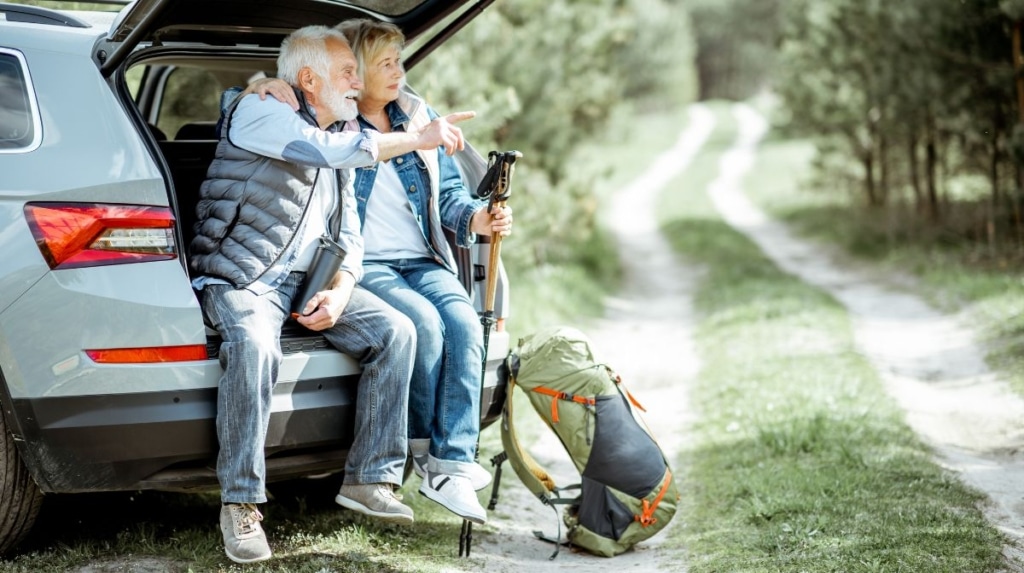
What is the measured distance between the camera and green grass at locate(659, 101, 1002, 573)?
159 inches

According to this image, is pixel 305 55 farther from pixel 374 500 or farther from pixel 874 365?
pixel 874 365

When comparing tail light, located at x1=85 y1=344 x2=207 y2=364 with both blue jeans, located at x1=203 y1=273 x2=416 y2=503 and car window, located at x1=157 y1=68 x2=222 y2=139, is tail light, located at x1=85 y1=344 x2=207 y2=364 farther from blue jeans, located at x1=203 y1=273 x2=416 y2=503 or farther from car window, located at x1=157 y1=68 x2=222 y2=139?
car window, located at x1=157 y1=68 x2=222 y2=139

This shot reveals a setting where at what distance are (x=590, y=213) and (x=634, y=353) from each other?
527 cm

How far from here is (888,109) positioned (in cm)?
1580

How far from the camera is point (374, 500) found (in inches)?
151

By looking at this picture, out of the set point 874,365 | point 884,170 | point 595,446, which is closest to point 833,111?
point 884,170

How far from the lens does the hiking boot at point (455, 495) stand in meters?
3.88

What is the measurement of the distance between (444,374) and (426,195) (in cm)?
78

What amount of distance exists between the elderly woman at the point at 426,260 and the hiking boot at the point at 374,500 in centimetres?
15

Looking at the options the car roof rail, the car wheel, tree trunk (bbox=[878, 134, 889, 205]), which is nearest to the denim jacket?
the car roof rail

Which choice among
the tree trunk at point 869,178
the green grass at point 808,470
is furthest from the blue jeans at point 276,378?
the tree trunk at point 869,178

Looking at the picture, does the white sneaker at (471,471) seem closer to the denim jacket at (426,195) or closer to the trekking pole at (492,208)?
the trekking pole at (492,208)

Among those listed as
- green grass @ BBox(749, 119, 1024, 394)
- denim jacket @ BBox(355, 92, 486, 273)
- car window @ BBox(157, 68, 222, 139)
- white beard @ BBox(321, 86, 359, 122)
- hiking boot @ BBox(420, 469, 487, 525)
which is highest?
car window @ BBox(157, 68, 222, 139)

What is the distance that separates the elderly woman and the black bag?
0.26 m
